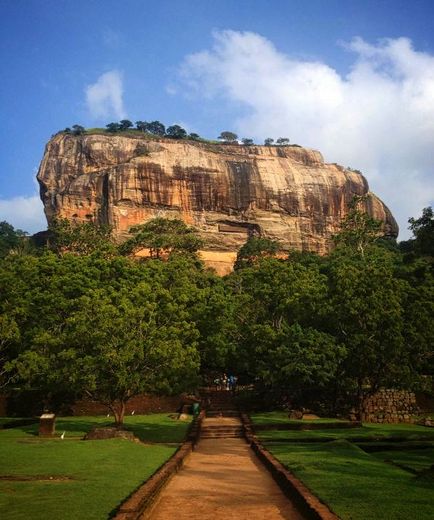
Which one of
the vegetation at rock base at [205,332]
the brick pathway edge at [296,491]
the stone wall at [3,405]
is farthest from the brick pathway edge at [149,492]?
the stone wall at [3,405]

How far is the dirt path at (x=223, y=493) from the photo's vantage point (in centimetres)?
755

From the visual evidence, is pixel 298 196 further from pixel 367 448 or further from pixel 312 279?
pixel 367 448

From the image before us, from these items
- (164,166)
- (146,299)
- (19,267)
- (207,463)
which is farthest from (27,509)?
(164,166)

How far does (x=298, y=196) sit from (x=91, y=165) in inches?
1243

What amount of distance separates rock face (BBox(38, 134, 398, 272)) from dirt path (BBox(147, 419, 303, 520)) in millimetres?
57149

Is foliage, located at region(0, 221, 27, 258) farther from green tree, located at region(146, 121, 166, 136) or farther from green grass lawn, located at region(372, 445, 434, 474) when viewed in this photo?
green grass lawn, located at region(372, 445, 434, 474)

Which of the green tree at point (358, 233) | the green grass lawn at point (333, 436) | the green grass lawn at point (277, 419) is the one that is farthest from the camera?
the green tree at point (358, 233)

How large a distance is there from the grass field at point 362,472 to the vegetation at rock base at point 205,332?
19.2 ft

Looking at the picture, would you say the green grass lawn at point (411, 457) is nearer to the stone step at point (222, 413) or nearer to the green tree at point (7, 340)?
the stone step at point (222, 413)

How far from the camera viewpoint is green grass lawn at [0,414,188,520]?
6.92 metres

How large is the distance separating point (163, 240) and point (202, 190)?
2117 cm

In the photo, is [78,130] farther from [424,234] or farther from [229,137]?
[424,234]

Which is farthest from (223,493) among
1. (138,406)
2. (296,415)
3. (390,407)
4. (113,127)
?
(113,127)

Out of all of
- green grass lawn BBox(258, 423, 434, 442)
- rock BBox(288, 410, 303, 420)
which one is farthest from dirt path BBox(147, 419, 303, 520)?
rock BBox(288, 410, 303, 420)
